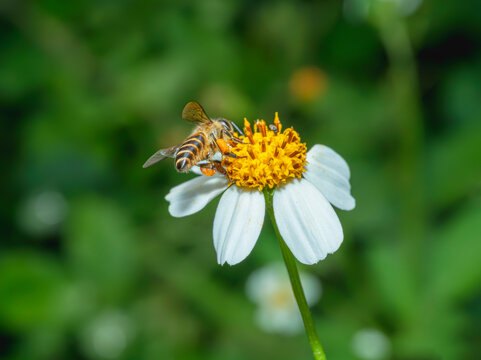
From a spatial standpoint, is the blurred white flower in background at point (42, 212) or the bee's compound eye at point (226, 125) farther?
the blurred white flower in background at point (42, 212)

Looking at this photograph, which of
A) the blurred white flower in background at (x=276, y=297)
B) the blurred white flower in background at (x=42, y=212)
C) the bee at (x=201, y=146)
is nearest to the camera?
the bee at (x=201, y=146)

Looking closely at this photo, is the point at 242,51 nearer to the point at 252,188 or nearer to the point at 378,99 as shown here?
the point at 378,99

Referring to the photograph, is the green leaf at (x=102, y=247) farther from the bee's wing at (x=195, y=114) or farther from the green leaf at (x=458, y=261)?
the bee's wing at (x=195, y=114)

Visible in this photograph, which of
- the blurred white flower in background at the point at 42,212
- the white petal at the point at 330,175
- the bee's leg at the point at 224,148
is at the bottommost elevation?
the white petal at the point at 330,175

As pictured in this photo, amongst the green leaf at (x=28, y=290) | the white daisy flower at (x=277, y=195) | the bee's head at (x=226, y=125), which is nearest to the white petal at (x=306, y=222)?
the white daisy flower at (x=277, y=195)

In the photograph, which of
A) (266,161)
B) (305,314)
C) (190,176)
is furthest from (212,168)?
(190,176)

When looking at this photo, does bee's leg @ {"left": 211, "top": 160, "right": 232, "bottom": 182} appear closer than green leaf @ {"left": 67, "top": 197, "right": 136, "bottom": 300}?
Yes

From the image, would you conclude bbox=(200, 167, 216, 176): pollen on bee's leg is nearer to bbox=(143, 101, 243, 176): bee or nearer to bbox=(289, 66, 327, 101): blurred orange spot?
bbox=(143, 101, 243, 176): bee

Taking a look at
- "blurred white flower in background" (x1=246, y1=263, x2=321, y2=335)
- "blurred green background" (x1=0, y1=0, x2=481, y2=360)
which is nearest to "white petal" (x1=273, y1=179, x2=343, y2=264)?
"blurred green background" (x1=0, y1=0, x2=481, y2=360)
